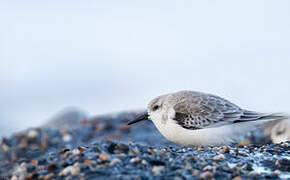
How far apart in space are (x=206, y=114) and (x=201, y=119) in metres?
0.11

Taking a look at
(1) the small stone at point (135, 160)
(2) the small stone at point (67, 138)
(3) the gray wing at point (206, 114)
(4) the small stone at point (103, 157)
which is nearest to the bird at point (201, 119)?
(3) the gray wing at point (206, 114)

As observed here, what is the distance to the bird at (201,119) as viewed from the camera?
22.7 ft

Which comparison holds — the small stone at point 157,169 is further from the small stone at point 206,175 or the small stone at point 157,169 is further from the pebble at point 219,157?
the pebble at point 219,157

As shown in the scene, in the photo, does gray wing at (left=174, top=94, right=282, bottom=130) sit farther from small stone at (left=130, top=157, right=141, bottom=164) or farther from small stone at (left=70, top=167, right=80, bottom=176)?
small stone at (left=70, top=167, right=80, bottom=176)

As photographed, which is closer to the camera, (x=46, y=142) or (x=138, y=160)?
(x=138, y=160)

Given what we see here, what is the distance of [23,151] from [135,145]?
6230 millimetres

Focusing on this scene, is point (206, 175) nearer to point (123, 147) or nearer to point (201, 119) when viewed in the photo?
point (123, 147)

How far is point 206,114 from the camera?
7.12 m

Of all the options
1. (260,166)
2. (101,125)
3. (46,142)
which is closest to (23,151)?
(46,142)

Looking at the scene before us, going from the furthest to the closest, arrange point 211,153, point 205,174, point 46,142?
point 46,142 → point 211,153 → point 205,174

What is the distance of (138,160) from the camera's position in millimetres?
5270

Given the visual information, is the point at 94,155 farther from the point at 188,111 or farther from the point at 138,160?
the point at 188,111

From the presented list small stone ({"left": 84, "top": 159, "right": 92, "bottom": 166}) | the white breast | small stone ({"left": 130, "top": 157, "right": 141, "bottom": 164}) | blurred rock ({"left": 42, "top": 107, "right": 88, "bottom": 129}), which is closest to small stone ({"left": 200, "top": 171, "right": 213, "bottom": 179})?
small stone ({"left": 130, "top": 157, "right": 141, "bottom": 164})

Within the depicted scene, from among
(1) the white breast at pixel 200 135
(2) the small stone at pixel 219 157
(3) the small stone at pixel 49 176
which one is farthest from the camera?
(1) the white breast at pixel 200 135
